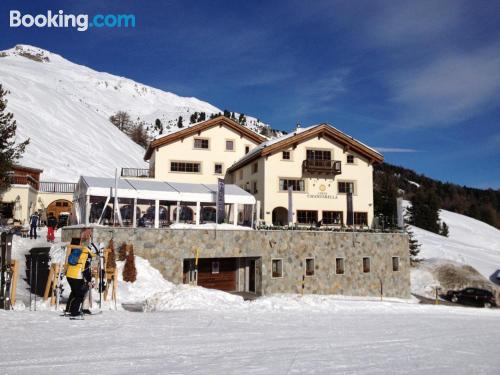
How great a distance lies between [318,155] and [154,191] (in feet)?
47.0

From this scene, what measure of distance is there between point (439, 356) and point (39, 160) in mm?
63348

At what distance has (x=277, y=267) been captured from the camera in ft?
84.2

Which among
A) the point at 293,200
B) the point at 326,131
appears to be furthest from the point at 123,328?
the point at 326,131

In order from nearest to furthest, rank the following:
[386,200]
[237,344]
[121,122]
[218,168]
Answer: [237,344] < [218,168] < [386,200] < [121,122]

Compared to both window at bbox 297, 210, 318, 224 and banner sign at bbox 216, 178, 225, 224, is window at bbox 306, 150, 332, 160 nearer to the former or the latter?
window at bbox 297, 210, 318, 224

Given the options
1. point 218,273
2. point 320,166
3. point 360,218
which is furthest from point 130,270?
point 360,218

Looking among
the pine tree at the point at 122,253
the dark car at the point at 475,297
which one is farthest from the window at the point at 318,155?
the pine tree at the point at 122,253

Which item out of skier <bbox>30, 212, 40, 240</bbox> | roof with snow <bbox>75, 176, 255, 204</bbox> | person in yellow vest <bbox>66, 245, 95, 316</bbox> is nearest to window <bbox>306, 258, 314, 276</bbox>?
roof with snow <bbox>75, 176, 255, 204</bbox>

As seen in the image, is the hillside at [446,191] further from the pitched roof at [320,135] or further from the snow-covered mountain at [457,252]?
the pitched roof at [320,135]

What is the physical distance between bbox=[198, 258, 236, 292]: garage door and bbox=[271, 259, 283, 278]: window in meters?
2.42

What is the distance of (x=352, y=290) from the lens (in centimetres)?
2734

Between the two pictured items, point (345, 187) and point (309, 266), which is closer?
point (309, 266)

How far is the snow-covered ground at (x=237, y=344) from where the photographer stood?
577cm

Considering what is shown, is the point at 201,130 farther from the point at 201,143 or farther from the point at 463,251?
the point at 463,251
